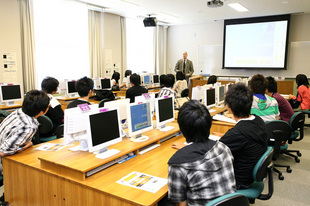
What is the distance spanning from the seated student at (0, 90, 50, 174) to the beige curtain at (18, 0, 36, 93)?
4.41 m

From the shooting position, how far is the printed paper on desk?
1836 millimetres

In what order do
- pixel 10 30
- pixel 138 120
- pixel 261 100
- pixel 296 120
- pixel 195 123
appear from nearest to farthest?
pixel 195 123 → pixel 138 120 → pixel 261 100 → pixel 296 120 → pixel 10 30

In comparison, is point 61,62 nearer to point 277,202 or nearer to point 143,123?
point 143,123

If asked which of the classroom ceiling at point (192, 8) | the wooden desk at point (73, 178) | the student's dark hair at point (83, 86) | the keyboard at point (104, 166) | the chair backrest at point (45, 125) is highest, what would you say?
the classroom ceiling at point (192, 8)

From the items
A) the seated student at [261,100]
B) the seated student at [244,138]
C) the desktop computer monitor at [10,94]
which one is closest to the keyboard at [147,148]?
the seated student at [244,138]

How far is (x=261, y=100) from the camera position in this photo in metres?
3.57

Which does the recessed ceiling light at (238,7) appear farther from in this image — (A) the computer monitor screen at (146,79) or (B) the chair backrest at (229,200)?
(B) the chair backrest at (229,200)

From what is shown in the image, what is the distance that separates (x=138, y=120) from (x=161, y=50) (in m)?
8.98

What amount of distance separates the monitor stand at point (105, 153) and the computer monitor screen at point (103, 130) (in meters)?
0.03

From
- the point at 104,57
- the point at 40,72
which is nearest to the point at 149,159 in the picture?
the point at 40,72

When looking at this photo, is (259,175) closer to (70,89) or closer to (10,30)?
(70,89)

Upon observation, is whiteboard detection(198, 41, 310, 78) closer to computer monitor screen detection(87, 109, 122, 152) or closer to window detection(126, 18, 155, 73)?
window detection(126, 18, 155, 73)

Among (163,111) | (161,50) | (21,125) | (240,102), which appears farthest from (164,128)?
(161,50)

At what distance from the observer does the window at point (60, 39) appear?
22.2ft
